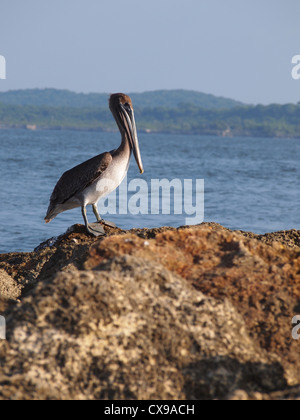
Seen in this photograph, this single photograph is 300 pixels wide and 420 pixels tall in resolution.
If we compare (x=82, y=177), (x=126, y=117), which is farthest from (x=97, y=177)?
(x=126, y=117)

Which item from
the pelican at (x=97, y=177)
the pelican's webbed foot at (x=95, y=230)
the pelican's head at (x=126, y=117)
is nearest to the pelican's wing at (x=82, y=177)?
the pelican at (x=97, y=177)

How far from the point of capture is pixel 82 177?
6590mm

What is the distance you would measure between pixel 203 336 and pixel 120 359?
0.39 meters

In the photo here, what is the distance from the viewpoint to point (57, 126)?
17962 cm

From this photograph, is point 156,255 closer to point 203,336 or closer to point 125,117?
point 203,336

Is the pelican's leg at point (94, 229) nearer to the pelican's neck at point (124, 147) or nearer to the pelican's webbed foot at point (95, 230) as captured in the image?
the pelican's webbed foot at point (95, 230)

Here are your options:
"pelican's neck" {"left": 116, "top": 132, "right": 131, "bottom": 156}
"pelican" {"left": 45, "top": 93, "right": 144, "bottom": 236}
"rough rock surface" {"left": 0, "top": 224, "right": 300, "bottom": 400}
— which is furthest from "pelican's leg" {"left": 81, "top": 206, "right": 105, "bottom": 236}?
"rough rock surface" {"left": 0, "top": 224, "right": 300, "bottom": 400}

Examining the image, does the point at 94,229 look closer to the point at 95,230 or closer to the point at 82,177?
the point at 95,230

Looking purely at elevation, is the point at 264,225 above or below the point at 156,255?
below

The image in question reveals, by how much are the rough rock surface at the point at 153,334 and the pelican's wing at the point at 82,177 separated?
360 cm

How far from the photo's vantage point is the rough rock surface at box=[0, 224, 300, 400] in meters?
2.33

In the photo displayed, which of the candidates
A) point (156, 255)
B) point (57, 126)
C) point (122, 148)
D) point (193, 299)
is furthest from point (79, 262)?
point (57, 126)

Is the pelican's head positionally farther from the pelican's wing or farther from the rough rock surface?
the rough rock surface

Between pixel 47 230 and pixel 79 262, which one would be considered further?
pixel 47 230
